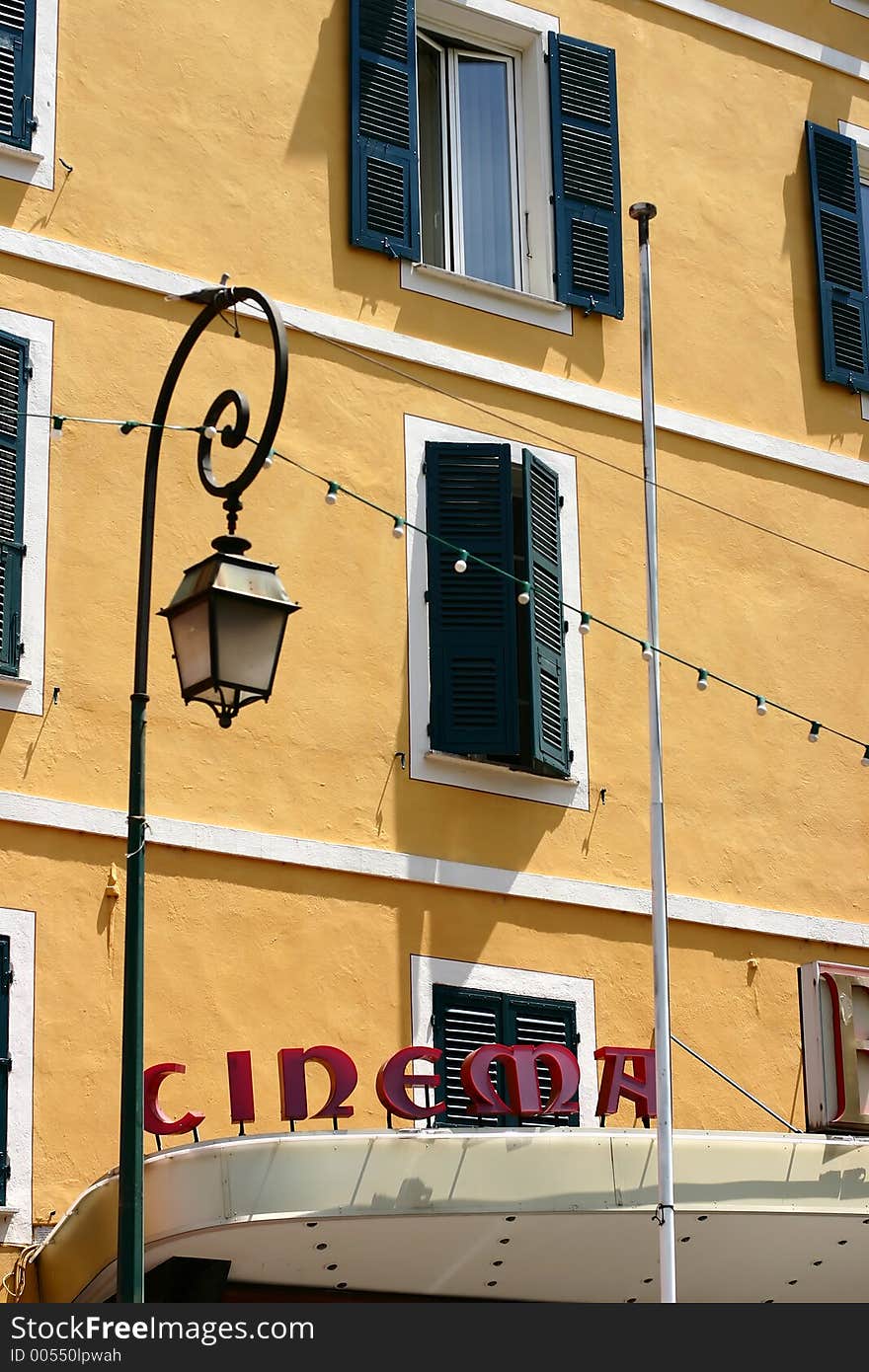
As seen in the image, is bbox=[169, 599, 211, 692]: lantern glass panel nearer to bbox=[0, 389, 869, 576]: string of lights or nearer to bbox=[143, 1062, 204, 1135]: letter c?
bbox=[143, 1062, 204, 1135]: letter c

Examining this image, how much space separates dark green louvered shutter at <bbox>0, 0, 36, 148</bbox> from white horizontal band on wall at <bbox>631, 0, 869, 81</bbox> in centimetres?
473

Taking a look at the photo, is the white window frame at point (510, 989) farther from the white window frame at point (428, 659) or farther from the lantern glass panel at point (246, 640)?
the lantern glass panel at point (246, 640)

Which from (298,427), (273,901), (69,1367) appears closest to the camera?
(69,1367)

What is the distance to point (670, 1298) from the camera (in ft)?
39.4

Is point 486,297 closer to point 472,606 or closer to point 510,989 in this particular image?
point 472,606

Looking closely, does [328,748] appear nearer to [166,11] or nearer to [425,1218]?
[425,1218]

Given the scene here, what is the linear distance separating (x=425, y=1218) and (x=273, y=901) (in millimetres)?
2411

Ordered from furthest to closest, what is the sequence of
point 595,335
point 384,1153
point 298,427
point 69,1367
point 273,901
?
point 595,335 → point 298,427 → point 273,901 → point 384,1153 → point 69,1367

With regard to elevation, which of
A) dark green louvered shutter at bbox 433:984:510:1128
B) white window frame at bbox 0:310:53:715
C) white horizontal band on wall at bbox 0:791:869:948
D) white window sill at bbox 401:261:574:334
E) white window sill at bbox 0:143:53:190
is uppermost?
white window sill at bbox 401:261:574:334

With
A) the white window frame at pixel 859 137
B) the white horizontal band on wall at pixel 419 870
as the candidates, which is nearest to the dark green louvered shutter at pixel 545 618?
the white horizontal band on wall at pixel 419 870

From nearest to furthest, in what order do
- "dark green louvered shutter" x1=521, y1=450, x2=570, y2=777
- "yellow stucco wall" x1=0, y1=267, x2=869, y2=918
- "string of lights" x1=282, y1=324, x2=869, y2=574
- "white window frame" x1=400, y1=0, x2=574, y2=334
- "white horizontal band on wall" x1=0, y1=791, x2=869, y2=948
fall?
"white horizontal band on wall" x1=0, y1=791, x2=869, y2=948, "yellow stucco wall" x1=0, y1=267, x2=869, y2=918, "dark green louvered shutter" x1=521, y1=450, x2=570, y2=777, "string of lights" x1=282, y1=324, x2=869, y2=574, "white window frame" x1=400, y1=0, x2=574, y2=334

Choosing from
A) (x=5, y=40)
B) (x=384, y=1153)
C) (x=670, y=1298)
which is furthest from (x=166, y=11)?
(x=670, y=1298)

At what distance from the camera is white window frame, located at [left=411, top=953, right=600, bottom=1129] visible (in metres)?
13.8

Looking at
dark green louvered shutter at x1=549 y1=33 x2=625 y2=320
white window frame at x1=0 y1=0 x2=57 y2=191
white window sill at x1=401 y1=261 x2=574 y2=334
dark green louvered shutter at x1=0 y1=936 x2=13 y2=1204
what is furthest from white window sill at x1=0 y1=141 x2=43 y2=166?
dark green louvered shutter at x1=0 y1=936 x2=13 y2=1204
